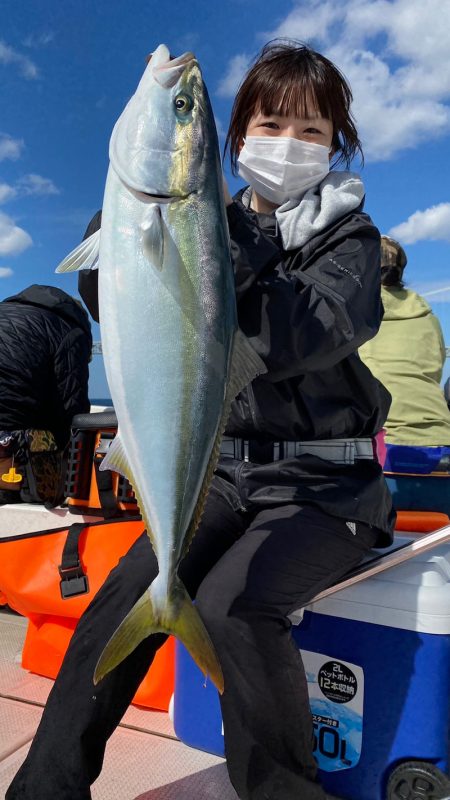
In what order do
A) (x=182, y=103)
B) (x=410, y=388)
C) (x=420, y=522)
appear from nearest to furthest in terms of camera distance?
(x=182, y=103) < (x=420, y=522) < (x=410, y=388)

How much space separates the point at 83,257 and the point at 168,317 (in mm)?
413

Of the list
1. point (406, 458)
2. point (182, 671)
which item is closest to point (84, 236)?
point (182, 671)

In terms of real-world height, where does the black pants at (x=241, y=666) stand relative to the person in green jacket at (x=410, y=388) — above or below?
below

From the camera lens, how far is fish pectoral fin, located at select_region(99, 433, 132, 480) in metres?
1.57

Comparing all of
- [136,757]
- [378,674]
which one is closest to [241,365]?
[378,674]

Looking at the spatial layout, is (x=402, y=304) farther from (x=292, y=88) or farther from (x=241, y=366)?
(x=241, y=366)

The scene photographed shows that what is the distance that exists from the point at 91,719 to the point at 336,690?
0.80 meters

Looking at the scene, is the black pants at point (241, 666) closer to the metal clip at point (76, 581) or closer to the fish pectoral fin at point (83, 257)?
the metal clip at point (76, 581)

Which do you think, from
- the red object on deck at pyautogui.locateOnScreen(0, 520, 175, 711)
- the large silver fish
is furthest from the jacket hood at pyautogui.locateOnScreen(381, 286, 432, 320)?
the large silver fish

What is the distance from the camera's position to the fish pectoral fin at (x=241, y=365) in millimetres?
1555

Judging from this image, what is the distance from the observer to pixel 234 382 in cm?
156

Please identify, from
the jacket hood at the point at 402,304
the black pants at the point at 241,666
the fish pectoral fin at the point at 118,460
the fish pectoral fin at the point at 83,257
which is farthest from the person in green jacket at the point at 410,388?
the fish pectoral fin at the point at 83,257

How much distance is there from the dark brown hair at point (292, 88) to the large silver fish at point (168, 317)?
2.62 ft

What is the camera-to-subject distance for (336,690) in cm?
Result: 197
